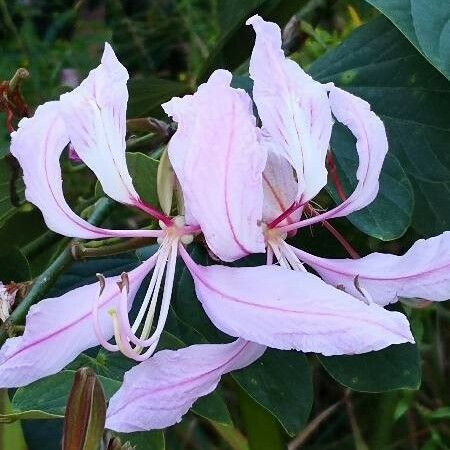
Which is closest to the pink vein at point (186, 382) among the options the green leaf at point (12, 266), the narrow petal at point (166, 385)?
the narrow petal at point (166, 385)

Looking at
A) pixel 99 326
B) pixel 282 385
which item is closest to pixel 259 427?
pixel 282 385

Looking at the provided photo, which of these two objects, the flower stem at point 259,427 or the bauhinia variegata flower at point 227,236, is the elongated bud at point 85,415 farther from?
the flower stem at point 259,427

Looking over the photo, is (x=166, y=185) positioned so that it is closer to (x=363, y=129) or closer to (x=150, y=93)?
(x=363, y=129)

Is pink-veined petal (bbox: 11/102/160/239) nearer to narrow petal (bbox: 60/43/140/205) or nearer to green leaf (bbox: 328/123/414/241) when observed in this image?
narrow petal (bbox: 60/43/140/205)

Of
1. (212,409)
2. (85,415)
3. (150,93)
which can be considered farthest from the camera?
(150,93)

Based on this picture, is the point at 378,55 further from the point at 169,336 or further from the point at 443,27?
the point at 169,336

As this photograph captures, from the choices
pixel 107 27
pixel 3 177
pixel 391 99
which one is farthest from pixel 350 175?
pixel 107 27

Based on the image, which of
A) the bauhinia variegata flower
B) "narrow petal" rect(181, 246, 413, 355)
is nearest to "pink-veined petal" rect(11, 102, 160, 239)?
the bauhinia variegata flower
